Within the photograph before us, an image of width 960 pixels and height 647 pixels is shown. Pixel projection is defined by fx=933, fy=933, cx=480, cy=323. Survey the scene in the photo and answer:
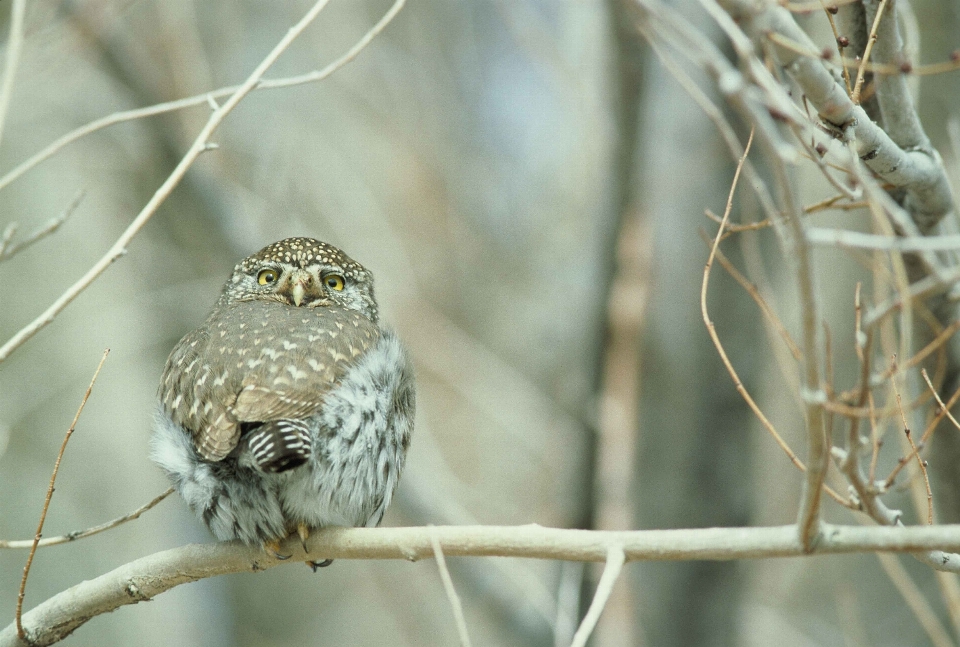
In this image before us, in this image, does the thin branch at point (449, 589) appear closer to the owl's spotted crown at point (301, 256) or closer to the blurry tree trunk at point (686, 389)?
the owl's spotted crown at point (301, 256)

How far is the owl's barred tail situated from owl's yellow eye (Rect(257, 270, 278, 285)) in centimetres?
153

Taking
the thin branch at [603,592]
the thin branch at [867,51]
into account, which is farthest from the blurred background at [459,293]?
the thin branch at [603,592]

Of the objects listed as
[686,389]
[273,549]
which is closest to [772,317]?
[273,549]

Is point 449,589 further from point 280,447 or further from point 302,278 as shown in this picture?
point 302,278

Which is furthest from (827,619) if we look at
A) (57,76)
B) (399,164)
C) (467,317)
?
(57,76)

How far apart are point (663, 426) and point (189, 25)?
14.1 ft

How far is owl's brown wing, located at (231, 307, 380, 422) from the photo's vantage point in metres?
2.62

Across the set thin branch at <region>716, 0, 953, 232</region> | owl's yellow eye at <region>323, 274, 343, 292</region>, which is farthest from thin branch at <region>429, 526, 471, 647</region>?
owl's yellow eye at <region>323, 274, 343, 292</region>

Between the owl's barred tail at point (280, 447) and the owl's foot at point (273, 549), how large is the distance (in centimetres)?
46

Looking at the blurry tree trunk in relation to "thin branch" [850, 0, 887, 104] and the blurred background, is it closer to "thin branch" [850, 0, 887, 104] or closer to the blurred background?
the blurred background

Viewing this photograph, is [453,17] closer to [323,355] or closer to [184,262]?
[184,262]

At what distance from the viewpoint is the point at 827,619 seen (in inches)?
328

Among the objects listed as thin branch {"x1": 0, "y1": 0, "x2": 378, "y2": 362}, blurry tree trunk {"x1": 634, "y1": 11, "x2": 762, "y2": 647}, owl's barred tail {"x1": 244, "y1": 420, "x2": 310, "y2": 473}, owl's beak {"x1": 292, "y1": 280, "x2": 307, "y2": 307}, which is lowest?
blurry tree trunk {"x1": 634, "y1": 11, "x2": 762, "y2": 647}

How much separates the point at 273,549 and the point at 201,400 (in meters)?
0.49
